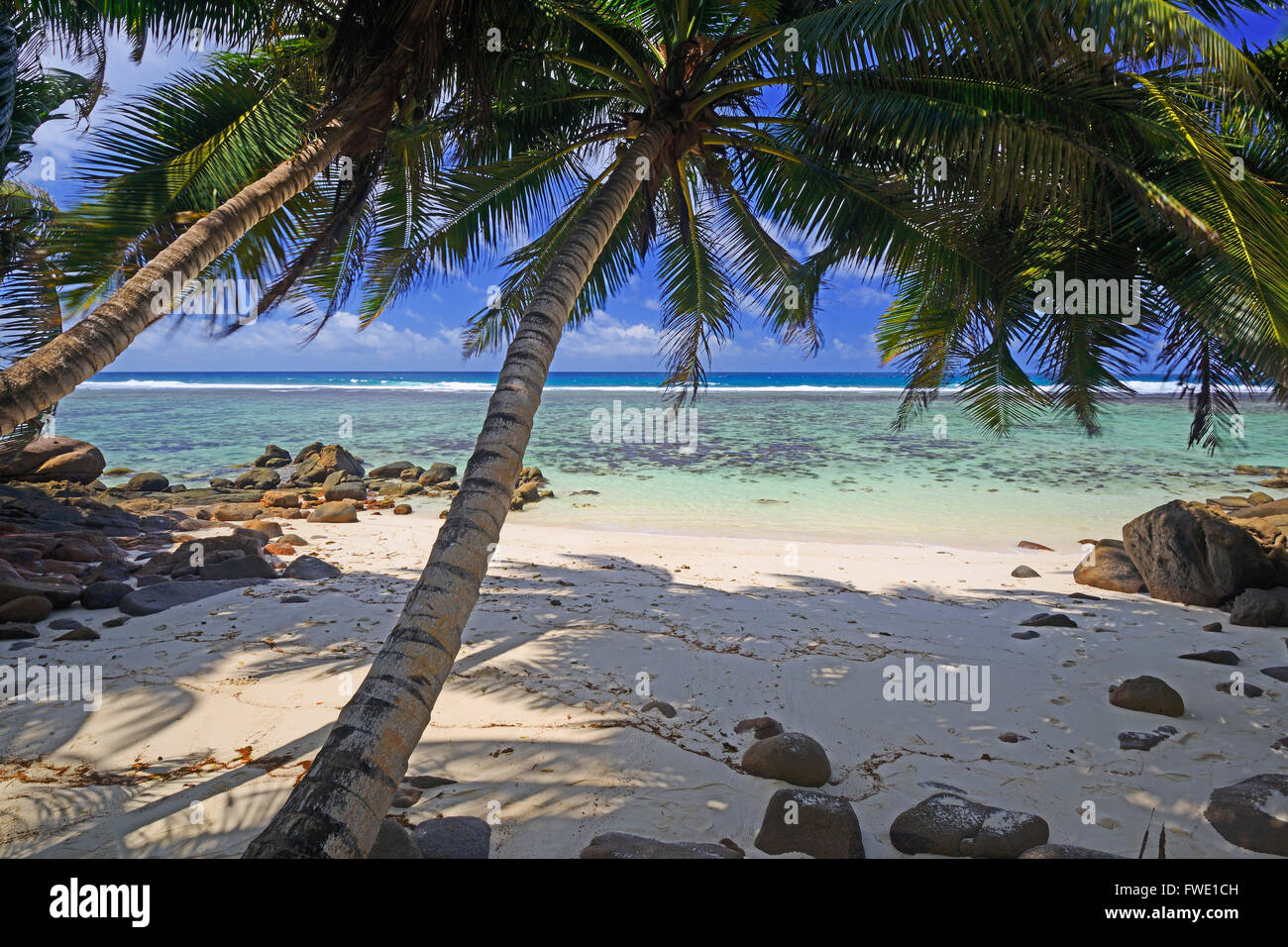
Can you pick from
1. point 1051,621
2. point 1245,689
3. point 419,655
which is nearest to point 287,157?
point 419,655

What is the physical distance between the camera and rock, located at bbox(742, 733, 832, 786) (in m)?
3.42

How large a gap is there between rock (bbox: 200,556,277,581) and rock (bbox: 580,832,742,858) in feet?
18.1

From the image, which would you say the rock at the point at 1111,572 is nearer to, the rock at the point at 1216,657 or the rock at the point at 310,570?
the rock at the point at 1216,657

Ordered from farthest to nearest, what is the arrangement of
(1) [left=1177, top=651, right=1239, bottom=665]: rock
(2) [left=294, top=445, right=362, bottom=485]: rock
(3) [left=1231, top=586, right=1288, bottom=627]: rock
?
(2) [left=294, top=445, right=362, bottom=485]: rock → (3) [left=1231, top=586, right=1288, bottom=627]: rock → (1) [left=1177, top=651, right=1239, bottom=665]: rock

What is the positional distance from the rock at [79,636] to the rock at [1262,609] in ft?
30.5

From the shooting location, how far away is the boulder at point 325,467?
15273mm

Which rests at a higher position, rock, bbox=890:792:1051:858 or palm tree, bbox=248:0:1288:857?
palm tree, bbox=248:0:1288:857

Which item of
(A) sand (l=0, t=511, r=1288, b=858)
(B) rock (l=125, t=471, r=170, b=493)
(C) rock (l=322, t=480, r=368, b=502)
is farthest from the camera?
(B) rock (l=125, t=471, r=170, b=493)

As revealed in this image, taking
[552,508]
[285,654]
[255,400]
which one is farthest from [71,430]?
[285,654]

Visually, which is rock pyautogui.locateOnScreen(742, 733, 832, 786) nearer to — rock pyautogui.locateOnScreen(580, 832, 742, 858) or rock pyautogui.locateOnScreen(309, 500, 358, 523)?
rock pyautogui.locateOnScreen(580, 832, 742, 858)

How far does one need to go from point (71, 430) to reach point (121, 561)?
27969mm

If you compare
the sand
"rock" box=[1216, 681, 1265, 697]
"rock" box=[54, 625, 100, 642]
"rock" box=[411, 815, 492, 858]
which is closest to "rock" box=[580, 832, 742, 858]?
the sand

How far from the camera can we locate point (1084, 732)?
3963mm

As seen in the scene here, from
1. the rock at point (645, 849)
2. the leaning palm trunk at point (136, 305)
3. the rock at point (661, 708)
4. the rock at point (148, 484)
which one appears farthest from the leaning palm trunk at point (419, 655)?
the rock at point (148, 484)
